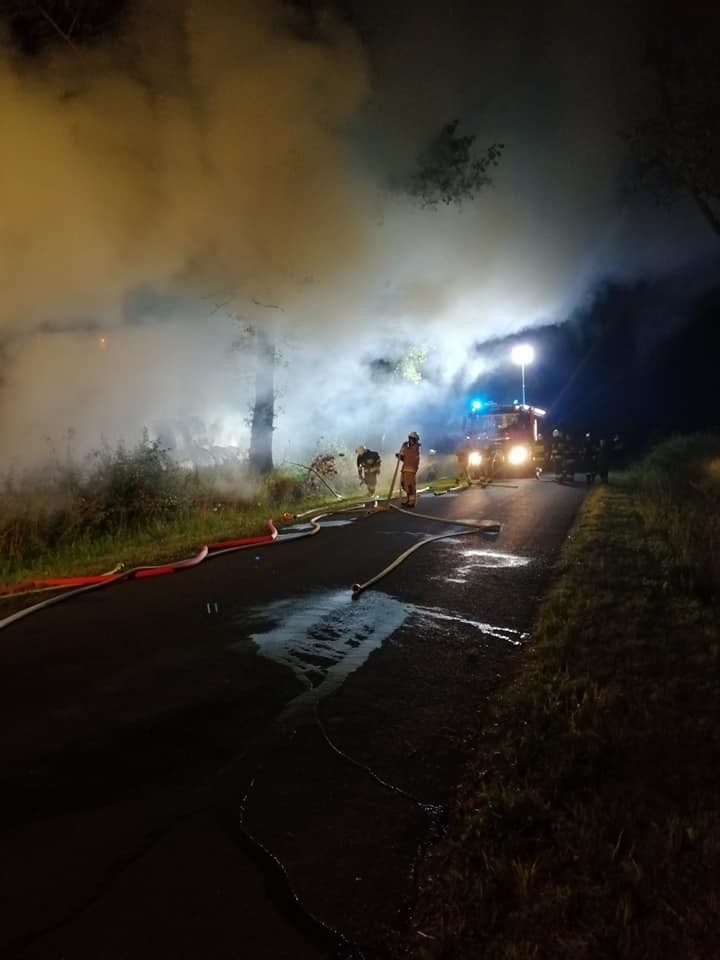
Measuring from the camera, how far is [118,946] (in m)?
1.96

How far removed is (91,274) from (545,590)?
5.57 meters

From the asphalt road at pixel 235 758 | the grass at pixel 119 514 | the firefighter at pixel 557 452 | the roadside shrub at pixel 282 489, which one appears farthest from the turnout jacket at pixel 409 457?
the firefighter at pixel 557 452

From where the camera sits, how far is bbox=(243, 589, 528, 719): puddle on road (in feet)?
13.6

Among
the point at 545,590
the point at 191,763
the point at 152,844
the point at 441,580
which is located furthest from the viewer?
the point at 441,580

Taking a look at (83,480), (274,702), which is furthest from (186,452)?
(274,702)

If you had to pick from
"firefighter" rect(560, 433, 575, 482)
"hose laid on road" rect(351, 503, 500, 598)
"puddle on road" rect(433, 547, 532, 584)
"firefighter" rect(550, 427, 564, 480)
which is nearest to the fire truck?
"firefighter" rect(550, 427, 564, 480)

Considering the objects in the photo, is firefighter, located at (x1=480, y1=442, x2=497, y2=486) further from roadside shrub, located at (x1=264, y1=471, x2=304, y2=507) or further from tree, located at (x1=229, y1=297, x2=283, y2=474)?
tree, located at (x1=229, y1=297, x2=283, y2=474)

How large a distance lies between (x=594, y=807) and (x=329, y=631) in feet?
9.11

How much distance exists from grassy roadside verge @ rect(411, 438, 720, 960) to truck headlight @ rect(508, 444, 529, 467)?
50.1 ft

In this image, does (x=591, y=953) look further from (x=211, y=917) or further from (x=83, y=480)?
(x=83, y=480)

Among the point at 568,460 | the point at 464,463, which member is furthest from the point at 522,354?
the point at 464,463

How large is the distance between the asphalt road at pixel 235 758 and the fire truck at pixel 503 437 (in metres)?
13.7

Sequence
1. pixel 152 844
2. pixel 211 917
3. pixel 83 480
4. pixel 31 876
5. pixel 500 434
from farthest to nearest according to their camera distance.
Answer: pixel 500 434 < pixel 83 480 < pixel 152 844 < pixel 31 876 < pixel 211 917

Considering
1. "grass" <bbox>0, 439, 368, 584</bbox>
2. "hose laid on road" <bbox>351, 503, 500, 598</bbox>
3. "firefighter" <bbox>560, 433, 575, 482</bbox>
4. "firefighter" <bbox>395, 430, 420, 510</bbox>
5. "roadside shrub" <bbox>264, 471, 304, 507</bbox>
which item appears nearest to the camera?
"hose laid on road" <bbox>351, 503, 500, 598</bbox>
